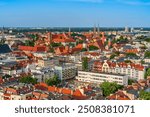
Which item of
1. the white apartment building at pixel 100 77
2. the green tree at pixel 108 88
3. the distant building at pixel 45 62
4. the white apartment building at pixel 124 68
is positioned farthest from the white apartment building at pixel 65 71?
the green tree at pixel 108 88

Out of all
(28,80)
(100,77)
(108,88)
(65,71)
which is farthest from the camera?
(65,71)

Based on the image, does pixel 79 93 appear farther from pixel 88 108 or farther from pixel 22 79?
pixel 88 108

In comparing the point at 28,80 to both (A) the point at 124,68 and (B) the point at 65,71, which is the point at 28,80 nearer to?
(B) the point at 65,71

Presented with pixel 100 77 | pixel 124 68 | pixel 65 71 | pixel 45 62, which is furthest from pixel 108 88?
pixel 45 62

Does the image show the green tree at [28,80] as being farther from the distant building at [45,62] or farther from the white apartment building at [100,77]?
the distant building at [45,62]

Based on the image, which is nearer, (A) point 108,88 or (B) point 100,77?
(A) point 108,88

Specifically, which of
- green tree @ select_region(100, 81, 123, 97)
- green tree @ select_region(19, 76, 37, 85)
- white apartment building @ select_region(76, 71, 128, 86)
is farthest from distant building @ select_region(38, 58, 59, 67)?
green tree @ select_region(100, 81, 123, 97)

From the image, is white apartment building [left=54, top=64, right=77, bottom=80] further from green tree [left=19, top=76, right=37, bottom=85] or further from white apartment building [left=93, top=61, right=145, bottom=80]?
green tree [left=19, top=76, right=37, bottom=85]

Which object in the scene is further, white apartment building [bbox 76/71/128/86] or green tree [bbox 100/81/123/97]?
white apartment building [bbox 76/71/128/86]

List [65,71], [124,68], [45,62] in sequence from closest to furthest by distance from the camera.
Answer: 1. [65,71]
2. [124,68]
3. [45,62]
